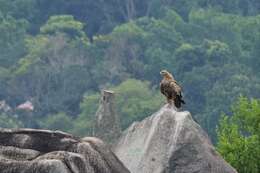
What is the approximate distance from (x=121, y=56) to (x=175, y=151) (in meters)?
75.1

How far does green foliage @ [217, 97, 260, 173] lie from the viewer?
76.6 ft

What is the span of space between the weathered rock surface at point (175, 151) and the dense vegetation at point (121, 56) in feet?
183

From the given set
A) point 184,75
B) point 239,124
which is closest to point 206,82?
point 184,75

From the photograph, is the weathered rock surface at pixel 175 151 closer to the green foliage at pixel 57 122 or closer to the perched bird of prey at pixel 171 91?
the perched bird of prey at pixel 171 91

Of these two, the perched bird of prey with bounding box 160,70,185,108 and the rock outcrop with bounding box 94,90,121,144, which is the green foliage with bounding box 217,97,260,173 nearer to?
the rock outcrop with bounding box 94,90,121,144

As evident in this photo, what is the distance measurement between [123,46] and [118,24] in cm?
1176

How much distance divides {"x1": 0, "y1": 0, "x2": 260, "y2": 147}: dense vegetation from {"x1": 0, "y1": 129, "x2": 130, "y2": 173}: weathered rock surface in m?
57.7

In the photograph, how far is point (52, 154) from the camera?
13.4 meters

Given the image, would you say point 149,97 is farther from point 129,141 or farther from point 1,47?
point 129,141

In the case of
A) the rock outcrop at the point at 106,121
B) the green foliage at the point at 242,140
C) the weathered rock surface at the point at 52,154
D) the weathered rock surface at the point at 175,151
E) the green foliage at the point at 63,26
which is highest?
the weathered rock surface at the point at 52,154

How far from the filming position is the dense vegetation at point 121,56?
8019cm

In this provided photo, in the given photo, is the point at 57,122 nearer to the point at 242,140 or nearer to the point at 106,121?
the point at 242,140

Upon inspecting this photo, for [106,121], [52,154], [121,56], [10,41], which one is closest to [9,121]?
[121,56]

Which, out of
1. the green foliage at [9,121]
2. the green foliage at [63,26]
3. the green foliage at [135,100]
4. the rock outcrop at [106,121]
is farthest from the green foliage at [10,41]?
the rock outcrop at [106,121]
